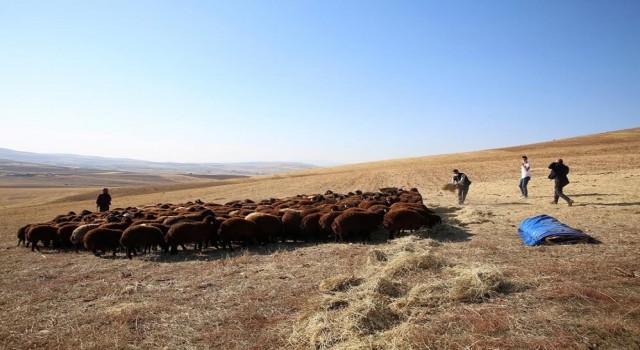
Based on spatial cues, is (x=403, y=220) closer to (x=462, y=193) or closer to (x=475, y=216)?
(x=475, y=216)

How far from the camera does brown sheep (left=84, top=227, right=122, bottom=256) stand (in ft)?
40.5

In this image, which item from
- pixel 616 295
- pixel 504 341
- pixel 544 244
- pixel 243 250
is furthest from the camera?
pixel 243 250

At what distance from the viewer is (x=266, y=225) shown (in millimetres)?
13055

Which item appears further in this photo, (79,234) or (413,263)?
(79,234)

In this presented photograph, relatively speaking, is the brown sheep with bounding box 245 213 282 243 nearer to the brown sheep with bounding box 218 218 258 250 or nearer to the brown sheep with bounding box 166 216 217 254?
the brown sheep with bounding box 218 218 258 250

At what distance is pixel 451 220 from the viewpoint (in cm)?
1509

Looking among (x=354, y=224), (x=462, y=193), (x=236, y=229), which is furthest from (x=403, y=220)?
(x=462, y=193)

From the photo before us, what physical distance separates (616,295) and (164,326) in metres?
7.31

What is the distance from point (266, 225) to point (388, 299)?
24.1ft

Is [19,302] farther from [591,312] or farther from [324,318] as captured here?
[591,312]

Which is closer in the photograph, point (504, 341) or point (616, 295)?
point (504, 341)

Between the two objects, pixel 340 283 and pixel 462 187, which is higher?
pixel 462 187

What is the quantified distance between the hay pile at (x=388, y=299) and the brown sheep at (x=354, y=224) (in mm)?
3713

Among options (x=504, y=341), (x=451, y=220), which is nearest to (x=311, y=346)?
(x=504, y=341)
